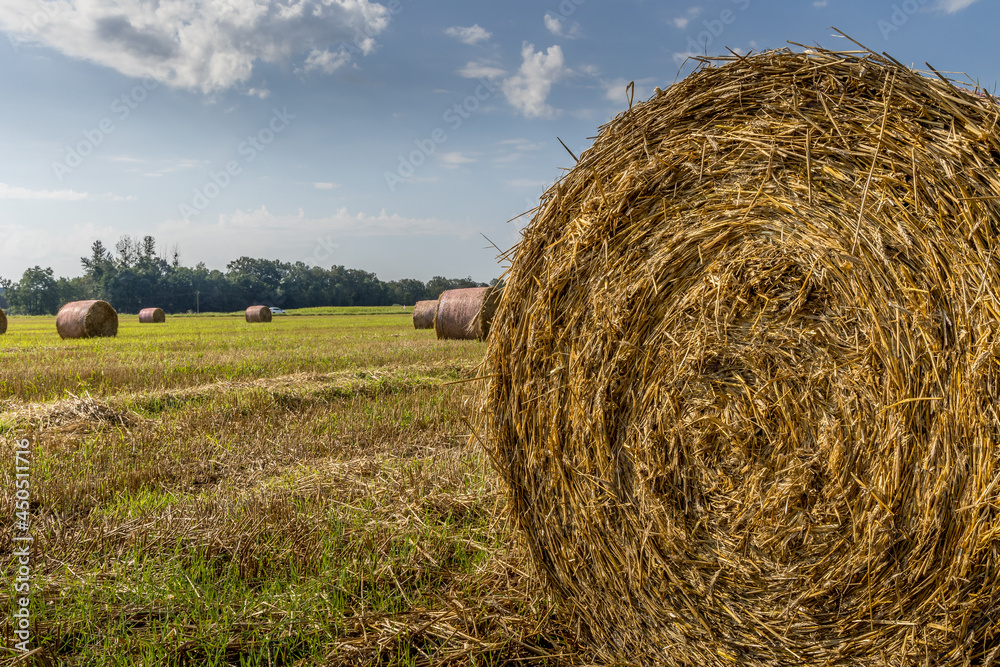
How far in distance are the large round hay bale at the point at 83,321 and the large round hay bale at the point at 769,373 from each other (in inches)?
793

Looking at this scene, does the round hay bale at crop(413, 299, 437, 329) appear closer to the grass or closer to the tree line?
the grass

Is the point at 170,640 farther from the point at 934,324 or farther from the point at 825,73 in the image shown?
Answer: the point at 825,73

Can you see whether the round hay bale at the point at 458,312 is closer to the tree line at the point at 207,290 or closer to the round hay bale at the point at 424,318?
the round hay bale at the point at 424,318

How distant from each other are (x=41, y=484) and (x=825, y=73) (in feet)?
16.9

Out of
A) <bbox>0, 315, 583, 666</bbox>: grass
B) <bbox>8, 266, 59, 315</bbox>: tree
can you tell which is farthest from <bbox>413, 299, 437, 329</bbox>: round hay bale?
<bbox>8, 266, 59, 315</bbox>: tree

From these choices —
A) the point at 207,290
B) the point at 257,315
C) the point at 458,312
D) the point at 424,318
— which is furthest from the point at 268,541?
the point at 207,290

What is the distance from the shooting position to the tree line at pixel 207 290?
2849 inches

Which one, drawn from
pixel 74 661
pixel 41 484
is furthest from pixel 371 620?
pixel 41 484

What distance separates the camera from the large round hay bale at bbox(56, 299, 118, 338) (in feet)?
61.3

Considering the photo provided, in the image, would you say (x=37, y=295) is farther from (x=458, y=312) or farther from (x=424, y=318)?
(x=458, y=312)

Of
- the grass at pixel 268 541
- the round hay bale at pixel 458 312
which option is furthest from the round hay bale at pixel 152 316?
the grass at pixel 268 541

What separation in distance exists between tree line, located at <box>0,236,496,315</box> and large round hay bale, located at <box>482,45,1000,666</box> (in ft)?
220

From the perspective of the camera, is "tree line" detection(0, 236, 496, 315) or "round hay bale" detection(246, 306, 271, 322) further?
"tree line" detection(0, 236, 496, 315)

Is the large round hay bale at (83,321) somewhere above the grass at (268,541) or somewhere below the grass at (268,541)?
above
